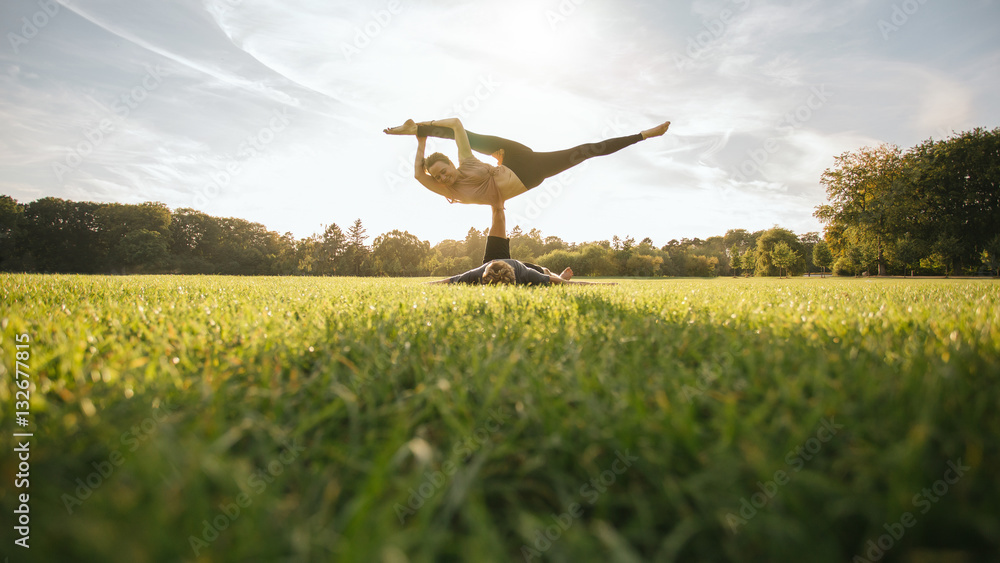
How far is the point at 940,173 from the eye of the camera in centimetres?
2614

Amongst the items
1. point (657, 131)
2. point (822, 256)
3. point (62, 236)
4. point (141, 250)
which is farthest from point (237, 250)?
point (822, 256)

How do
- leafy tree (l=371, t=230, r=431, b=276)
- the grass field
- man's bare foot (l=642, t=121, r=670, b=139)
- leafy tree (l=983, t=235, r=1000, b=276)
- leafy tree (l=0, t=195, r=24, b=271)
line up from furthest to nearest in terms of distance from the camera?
leafy tree (l=371, t=230, r=431, b=276)
leafy tree (l=0, t=195, r=24, b=271)
leafy tree (l=983, t=235, r=1000, b=276)
man's bare foot (l=642, t=121, r=670, b=139)
the grass field

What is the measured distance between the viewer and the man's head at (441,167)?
21.7ft

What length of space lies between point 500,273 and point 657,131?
360 cm

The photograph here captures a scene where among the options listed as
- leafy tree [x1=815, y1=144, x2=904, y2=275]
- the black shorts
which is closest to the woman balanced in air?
the black shorts

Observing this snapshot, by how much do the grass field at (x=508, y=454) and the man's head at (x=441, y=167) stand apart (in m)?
5.53

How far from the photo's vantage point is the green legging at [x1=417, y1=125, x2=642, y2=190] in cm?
693

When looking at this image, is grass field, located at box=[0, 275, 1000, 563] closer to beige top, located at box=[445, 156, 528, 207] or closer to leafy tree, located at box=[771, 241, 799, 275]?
beige top, located at box=[445, 156, 528, 207]

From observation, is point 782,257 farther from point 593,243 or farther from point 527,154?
point 527,154

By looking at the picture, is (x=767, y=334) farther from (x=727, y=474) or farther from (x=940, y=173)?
(x=940, y=173)

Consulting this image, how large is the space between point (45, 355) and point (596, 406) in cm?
179

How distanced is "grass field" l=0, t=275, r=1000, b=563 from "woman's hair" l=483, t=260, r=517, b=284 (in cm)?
431

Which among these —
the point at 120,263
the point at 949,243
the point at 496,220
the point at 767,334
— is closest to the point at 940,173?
the point at 949,243

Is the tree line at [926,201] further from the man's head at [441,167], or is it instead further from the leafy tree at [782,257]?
the man's head at [441,167]
